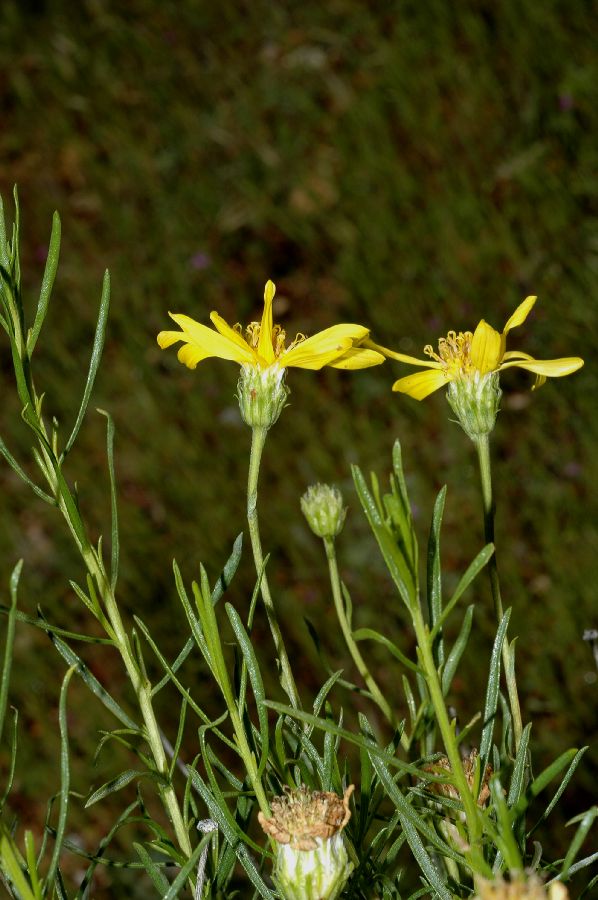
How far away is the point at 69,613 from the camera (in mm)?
2428

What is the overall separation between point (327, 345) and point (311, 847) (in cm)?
31

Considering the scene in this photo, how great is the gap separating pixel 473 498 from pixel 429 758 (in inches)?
64.7

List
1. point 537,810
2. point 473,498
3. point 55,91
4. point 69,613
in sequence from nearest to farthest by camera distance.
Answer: point 537,810 < point 473,498 < point 69,613 < point 55,91

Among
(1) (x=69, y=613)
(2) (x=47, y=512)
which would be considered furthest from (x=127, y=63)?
(1) (x=69, y=613)

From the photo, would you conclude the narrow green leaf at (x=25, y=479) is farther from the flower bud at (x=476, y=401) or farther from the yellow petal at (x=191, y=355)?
the flower bud at (x=476, y=401)

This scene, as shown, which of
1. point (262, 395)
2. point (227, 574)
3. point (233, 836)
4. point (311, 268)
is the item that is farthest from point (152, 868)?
point (311, 268)

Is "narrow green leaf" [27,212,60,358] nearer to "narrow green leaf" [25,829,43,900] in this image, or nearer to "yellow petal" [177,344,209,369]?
"yellow petal" [177,344,209,369]

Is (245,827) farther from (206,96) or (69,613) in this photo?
(206,96)

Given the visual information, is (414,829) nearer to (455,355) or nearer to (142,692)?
(142,692)

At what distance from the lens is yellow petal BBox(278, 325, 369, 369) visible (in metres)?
0.68

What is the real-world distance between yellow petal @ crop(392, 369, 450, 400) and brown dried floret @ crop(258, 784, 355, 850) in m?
0.29

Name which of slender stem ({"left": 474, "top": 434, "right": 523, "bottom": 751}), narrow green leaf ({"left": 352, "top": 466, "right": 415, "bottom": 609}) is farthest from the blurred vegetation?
narrow green leaf ({"left": 352, "top": 466, "right": 415, "bottom": 609})

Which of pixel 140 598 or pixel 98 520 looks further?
pixel 98 520

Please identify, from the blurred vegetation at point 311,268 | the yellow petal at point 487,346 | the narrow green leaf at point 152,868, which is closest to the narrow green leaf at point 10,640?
the narrow green leaf at point 152,868
